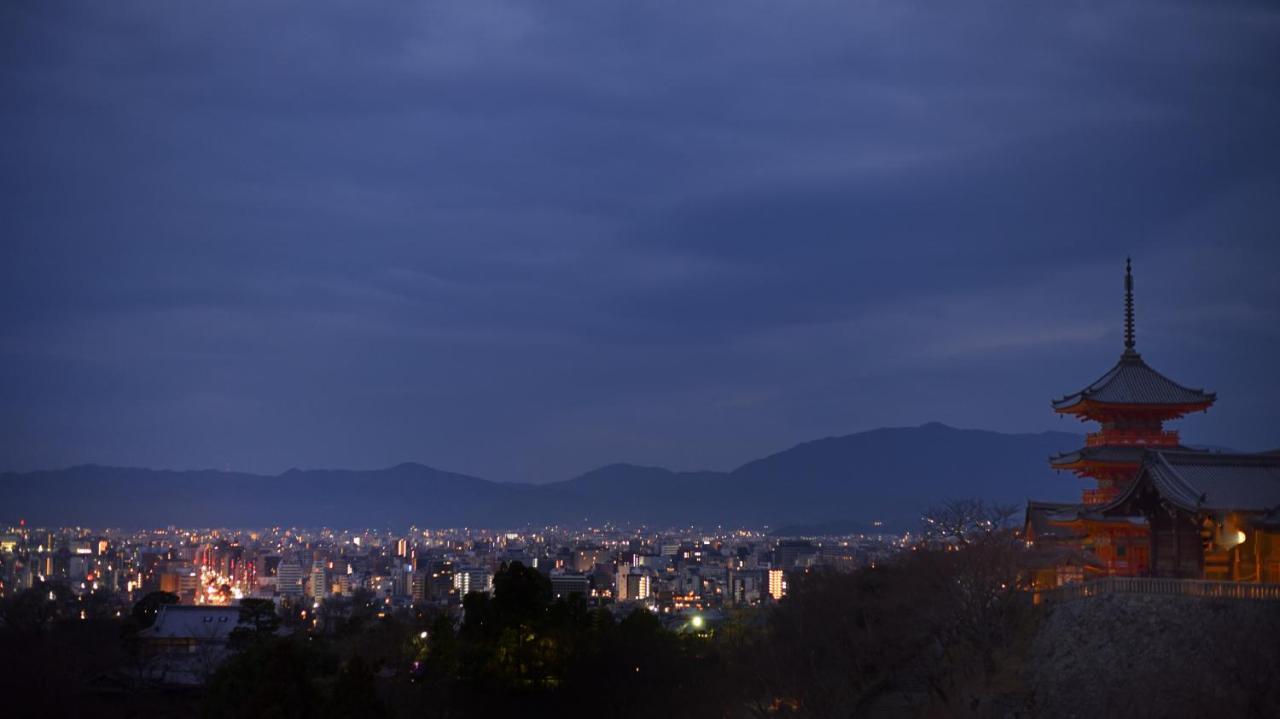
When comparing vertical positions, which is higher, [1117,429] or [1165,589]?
[1117,429]

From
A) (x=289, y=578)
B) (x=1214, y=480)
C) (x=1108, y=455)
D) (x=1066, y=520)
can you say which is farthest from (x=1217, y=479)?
(x=289, y=578)

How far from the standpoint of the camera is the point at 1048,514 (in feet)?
87.6

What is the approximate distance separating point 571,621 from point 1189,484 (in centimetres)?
1167

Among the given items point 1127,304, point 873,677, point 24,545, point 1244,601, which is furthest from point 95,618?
point 24,545

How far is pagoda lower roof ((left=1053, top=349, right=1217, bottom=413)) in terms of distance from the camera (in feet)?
84.1

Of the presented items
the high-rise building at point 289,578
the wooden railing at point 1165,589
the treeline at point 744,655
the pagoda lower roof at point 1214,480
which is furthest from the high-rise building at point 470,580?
the pagoda lower roof at point 1214,480

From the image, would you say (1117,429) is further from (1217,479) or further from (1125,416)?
(1217,479)

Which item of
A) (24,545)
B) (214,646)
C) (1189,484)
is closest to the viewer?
(1189,484)

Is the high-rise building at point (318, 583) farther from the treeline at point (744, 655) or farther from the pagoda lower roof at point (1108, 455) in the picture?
the pagoda lower roof at point (1108, 455)

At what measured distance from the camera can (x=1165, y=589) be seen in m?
17.1

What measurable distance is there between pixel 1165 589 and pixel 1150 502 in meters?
3.61

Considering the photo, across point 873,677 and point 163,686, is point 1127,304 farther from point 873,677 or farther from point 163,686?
point 163,686

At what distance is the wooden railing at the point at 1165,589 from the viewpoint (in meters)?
15.6

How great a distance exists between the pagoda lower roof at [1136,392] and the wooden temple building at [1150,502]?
20mm
